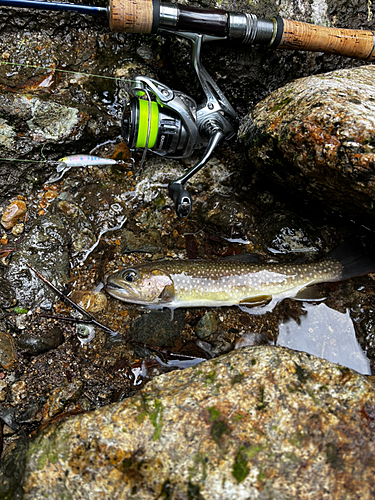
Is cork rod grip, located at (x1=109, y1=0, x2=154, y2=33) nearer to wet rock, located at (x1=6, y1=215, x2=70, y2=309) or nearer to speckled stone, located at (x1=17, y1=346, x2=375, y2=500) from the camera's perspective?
wet rock, located at (x1=6, y1=215, x2=70, y2=309)

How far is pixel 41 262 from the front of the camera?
3793 millimetres

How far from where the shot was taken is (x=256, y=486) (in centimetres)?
219

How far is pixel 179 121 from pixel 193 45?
767 millimetres

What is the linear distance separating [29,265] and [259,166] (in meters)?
2.66

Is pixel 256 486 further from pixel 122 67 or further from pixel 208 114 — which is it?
pixel 122 67

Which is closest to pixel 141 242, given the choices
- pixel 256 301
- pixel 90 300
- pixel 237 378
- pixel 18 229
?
pixel 90 300

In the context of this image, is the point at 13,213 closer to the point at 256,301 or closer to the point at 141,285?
the point at 141,285

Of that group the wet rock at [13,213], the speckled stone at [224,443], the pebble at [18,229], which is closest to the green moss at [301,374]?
the speckled stone at [224,443]

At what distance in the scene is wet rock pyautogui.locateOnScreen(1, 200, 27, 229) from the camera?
3850 mm

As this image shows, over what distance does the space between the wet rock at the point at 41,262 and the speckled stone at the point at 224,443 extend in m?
1.48

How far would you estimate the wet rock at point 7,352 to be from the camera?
11.1 feet

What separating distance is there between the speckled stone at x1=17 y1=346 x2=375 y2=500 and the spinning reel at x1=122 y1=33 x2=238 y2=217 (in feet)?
6.20

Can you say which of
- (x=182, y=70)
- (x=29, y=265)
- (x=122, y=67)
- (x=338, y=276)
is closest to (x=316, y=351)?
(x=338, y=276)

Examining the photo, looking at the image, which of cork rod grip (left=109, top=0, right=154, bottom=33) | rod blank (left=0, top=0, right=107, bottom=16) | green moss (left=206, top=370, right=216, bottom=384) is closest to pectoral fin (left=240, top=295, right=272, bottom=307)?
green moss (left=206, top=370, right=216, bottom=384)
